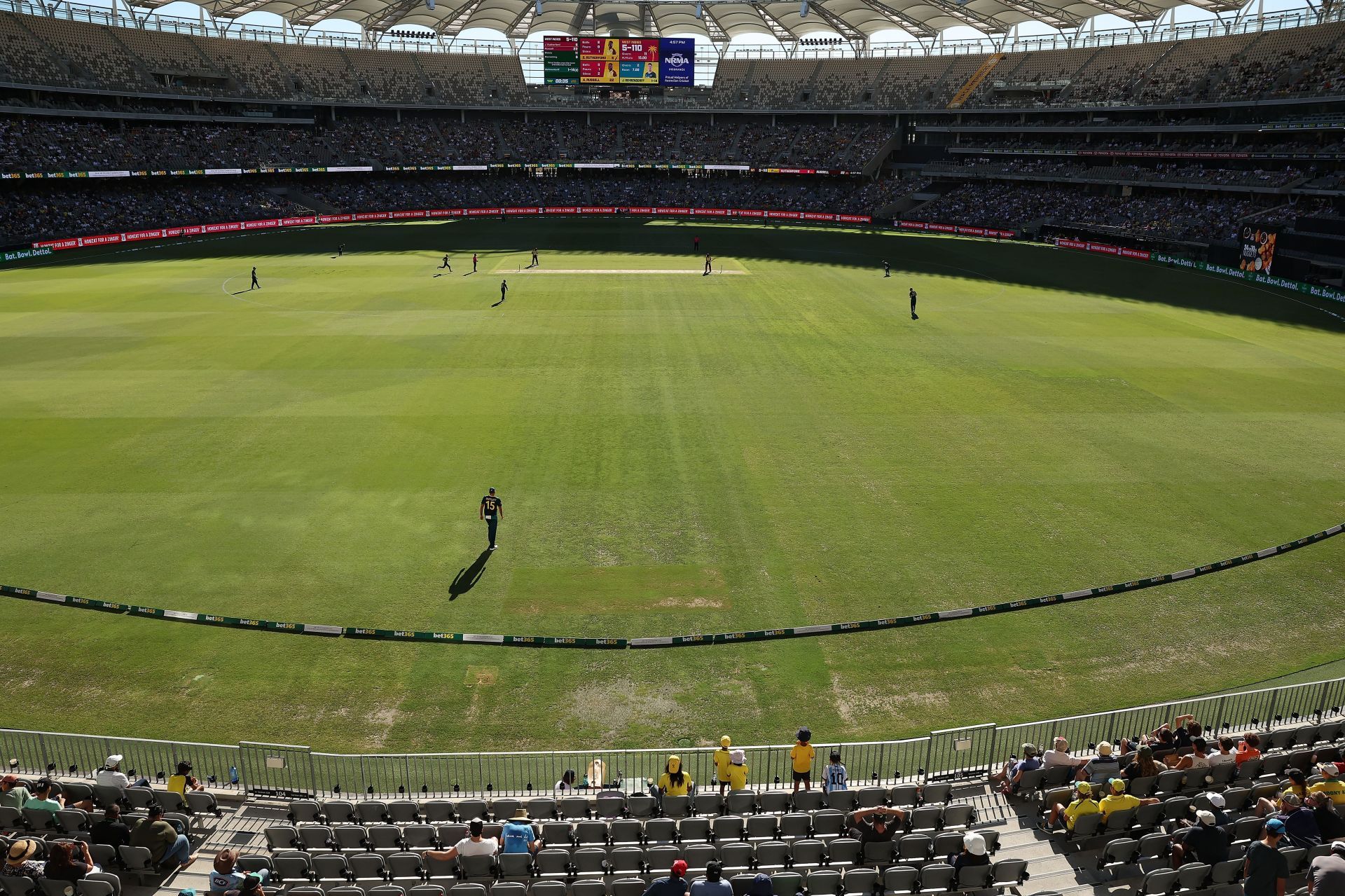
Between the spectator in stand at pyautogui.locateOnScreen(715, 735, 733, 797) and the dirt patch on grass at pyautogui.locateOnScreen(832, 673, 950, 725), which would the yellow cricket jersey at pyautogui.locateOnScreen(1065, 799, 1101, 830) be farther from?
the dirt patch on grass at pyautogui.locateOnScreen(832, 673, 950, 725)

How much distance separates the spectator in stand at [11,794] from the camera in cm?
1121

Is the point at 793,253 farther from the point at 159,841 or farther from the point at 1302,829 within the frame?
the point at 159,841

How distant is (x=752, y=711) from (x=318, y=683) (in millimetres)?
7817

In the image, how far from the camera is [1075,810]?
36.7 feet

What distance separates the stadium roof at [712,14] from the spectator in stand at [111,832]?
91257mm

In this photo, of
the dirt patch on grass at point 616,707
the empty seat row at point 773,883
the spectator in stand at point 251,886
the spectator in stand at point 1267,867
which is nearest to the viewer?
the spectator in stand at point 251,886

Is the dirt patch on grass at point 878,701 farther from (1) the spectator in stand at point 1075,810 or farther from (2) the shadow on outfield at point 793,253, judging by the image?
(2) the shadow on outfield at point 793,253

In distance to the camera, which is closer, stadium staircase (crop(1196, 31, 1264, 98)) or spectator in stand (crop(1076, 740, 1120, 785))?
spectator in stand (crop(1076, 740, 1120, 785))

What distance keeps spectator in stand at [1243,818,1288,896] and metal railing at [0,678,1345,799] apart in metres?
3.90

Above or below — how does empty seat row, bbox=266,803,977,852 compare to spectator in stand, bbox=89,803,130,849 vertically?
below

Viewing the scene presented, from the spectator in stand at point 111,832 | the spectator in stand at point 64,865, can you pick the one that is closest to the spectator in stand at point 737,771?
the spectator in stand at point 111,832

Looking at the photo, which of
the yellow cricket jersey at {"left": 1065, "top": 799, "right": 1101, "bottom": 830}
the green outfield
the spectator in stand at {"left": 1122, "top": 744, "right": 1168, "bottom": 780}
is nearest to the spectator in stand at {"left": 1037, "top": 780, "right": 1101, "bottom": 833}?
the yellow cricket jersey at {"left": 1065, "top": 799, "right": 1101, "bottom": 830}

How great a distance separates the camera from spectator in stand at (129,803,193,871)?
412 inches

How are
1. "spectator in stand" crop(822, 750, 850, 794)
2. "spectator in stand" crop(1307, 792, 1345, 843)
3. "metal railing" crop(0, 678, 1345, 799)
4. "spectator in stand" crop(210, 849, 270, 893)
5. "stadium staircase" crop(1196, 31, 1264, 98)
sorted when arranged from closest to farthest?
"spectator in stand" crop(210, 849, 270, 893) → "spectator in stand" crop(1307, 792, 1345, 843) → "spectator in stand" crop(822, 750, 850, 794) → "metal railing" crop(0, 678, 1345, 799) → "stadium staircase" crop(1196, 31, 1264, 98)
